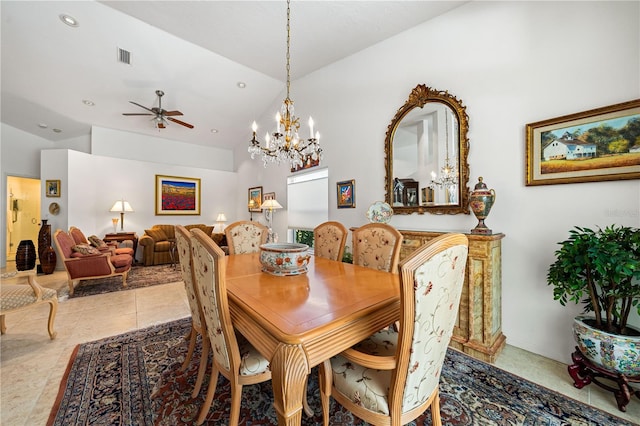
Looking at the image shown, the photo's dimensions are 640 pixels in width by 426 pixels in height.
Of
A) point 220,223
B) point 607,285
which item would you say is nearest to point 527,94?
point 607,285

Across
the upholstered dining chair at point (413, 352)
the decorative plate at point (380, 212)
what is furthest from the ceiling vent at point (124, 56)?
the upholstered dining chair at point (413, 352)

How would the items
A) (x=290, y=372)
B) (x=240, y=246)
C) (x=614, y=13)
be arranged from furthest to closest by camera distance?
(x=240, y=246) < (x=614, y=13) < (x=290, y=372)

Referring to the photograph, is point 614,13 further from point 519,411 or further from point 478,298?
point 519,411

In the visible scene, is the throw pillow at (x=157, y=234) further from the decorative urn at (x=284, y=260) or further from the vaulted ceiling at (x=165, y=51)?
the decorative urn at (x=284, y=260)

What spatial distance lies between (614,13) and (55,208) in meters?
8.41

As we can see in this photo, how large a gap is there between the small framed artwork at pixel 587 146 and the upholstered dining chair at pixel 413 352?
175cm

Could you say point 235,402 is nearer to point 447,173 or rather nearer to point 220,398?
point 220,398

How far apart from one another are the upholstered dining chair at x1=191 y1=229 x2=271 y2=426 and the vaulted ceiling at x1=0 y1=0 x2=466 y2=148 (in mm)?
3031

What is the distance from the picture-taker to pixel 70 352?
2061 mm

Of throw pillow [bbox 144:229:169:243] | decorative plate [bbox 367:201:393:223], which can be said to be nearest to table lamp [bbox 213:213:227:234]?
throw pillow [bbox 144:229:169:243]

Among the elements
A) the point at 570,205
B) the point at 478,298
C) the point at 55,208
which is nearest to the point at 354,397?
the point at 478,298

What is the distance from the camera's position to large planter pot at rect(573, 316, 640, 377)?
143 centimetres

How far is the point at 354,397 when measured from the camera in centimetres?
102

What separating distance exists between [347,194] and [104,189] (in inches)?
216
